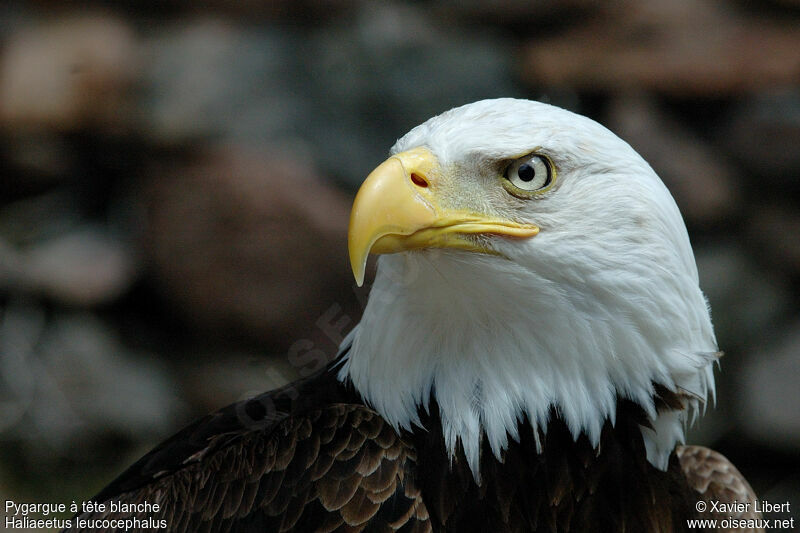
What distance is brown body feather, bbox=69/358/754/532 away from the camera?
192cm

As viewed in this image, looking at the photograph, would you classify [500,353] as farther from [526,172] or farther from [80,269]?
[80,269]

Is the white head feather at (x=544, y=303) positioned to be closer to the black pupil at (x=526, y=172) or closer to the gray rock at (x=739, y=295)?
the black pupil at (x=526, y=172)

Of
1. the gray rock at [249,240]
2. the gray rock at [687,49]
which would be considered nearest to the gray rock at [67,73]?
the gray rock at [249,240]

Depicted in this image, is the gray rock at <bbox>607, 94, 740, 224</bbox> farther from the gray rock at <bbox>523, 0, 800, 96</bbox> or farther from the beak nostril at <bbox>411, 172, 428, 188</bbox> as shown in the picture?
the beak nostril at <bbox>411, 172, 428, 188</bbox>

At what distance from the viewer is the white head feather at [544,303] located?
5.92 ft

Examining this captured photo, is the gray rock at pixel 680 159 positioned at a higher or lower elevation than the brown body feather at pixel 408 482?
higher

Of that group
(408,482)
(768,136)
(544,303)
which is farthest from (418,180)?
(768,136)

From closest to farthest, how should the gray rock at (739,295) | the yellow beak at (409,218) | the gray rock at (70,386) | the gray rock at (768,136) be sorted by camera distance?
the yellow beak at (409,218)
the gray rock at (768,136)
the gray rock at (739,295)
the gray rock at (70,386)

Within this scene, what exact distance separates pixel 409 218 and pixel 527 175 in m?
0.29

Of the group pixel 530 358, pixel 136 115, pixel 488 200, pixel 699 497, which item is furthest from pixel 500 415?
pixel 136 115

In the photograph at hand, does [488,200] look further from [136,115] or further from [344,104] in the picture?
[136,115]

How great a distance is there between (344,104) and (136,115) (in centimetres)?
116

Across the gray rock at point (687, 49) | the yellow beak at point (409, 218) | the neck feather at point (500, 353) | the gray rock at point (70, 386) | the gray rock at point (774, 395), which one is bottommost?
the gray rock at point (774, 395)

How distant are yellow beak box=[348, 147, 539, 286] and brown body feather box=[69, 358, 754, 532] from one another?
1.47 ft
